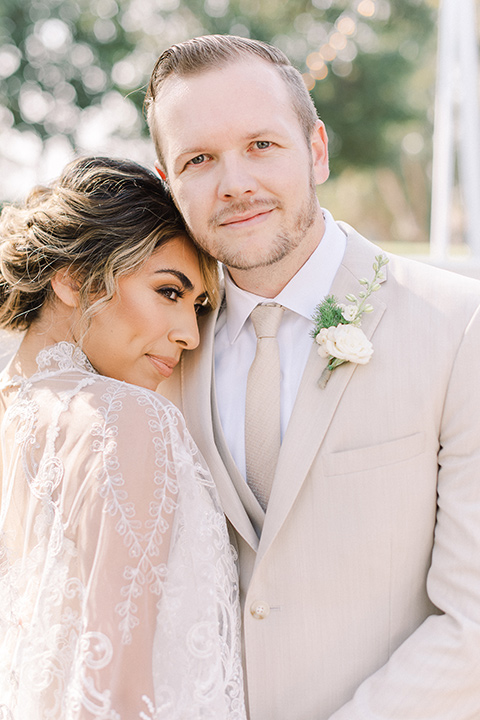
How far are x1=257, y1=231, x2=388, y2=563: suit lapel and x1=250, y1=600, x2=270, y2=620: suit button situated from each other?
132 mm

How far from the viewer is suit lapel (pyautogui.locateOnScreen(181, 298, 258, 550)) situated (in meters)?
2.10

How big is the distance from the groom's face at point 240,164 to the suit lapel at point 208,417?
33 cm

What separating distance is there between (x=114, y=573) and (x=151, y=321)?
0.90m

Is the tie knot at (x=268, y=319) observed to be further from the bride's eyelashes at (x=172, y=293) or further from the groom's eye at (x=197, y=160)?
Answer: the groom's eye at (x=197, y=160)

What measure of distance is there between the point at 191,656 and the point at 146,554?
0.29 metres

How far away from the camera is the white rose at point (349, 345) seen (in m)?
2.03

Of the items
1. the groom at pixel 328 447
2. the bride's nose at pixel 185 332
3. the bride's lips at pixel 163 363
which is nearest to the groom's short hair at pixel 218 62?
the groom at pixel 328 447

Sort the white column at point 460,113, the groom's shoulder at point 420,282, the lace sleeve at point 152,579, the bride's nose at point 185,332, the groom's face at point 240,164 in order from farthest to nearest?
A: the white column at point 460,113 < the bride's nose at point 185,332 < the groom's face at point 240,164 < the groom's shoulder at point 420,282 < the lace sleeve at point 152,579

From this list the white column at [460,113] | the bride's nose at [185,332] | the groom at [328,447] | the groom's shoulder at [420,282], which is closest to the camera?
the groom at [328,447]

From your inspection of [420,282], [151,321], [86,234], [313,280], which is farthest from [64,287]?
[420,282]

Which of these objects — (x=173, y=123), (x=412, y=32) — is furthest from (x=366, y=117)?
(x=173, y=123)

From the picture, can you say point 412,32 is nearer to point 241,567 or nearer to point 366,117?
point 366,117

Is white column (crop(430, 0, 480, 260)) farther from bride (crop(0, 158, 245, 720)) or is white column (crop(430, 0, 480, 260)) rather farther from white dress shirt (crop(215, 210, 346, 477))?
bride (crop(0, 158, 245, 720))

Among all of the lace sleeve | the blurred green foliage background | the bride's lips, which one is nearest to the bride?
the lace sleeve
